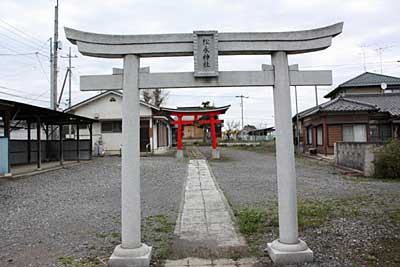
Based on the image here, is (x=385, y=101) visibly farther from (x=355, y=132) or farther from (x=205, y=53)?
(x=205, y=53)

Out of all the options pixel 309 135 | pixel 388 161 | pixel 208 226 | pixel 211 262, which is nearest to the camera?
pixel 211 262

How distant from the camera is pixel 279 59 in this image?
410 centimetres

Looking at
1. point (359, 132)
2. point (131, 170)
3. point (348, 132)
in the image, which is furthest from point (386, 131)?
point (131, 170)

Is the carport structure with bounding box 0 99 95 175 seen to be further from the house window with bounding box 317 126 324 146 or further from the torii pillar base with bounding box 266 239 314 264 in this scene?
the house window with bounding box 317 126 324 146

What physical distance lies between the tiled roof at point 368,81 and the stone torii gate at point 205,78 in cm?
2419

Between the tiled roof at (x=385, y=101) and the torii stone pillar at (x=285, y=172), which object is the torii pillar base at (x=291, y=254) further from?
the tiled roof at (x=385, y=101)

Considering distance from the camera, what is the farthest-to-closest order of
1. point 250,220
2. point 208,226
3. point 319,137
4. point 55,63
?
point 55,63 → point 319,137 → point 250,220 → point 208,226

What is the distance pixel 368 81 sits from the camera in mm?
26547

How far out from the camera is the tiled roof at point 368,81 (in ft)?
84.4

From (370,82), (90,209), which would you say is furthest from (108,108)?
(370,82)

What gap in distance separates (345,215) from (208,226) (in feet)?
8.73

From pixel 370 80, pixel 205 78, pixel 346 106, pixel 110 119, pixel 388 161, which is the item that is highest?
pixel 370 80

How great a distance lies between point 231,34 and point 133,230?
283 centimetres

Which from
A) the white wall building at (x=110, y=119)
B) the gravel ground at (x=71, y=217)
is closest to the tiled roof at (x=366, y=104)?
the white wall building at (x=110, y=119)
